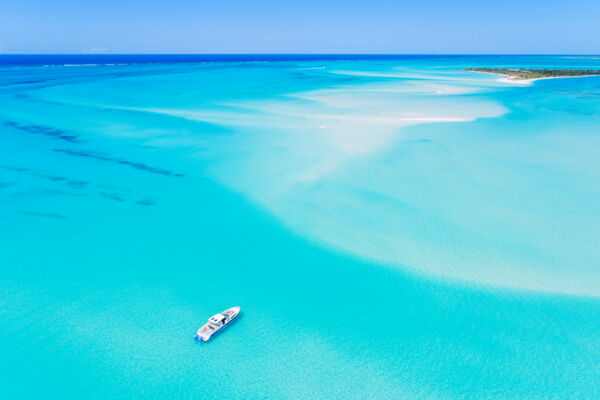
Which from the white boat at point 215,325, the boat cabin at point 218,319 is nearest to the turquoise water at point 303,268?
the white boat at point 215,325

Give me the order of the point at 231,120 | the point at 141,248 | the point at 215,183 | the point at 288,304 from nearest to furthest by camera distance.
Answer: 1. the point at 288,304
2. the point at 141,248
3. the point at 215,183
4. the point at 231,120

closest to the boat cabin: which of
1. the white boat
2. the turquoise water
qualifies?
the white boat

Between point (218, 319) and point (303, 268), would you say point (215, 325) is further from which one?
point (303, 268)

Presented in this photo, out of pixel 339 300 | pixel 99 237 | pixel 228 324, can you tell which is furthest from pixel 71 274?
pixel 339 300

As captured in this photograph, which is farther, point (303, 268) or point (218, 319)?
point (303, 268)

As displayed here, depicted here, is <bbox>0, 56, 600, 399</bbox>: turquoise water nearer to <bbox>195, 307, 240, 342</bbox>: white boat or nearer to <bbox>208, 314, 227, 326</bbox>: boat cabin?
<bbox>195, 307, 240, 342</bbox>: white boat

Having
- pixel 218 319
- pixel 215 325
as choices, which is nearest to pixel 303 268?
pixel 218 319

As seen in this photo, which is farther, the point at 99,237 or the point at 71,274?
the point at 99,237

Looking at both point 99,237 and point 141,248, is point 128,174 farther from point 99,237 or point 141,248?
point 141,248
